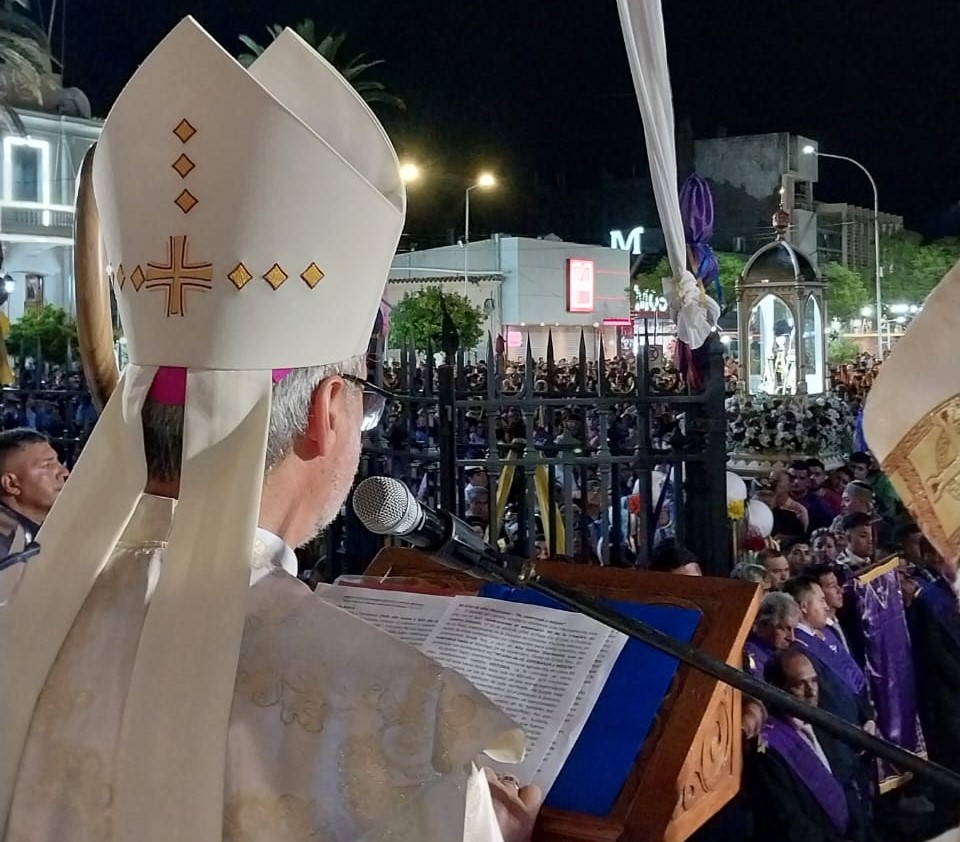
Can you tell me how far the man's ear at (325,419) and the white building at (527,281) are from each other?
2979 centimetres

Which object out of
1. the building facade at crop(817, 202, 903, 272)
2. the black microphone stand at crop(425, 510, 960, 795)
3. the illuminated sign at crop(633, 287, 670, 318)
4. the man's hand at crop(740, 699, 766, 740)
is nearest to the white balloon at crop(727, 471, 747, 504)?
the man's hand at crop(740, 699, 766, 740)

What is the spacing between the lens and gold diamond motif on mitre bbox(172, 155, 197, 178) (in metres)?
1.46

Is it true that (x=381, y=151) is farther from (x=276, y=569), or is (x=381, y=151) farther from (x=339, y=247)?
(x=276, y=569)

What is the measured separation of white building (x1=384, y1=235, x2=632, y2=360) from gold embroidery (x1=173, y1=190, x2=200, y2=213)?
29.8 meters

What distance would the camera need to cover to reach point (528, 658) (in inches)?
69.7

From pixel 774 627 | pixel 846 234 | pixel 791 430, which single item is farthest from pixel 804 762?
pixel 846 234

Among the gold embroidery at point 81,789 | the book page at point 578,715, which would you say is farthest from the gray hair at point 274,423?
the book page at point 578,715

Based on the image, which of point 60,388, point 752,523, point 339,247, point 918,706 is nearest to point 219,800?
point 339,247

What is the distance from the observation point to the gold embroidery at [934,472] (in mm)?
1055

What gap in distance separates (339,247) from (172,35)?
384 mm

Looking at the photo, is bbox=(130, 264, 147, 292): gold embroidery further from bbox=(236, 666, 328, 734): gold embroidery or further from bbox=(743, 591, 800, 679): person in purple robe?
bbox=(743, 591, 800, 679): person in purple robe

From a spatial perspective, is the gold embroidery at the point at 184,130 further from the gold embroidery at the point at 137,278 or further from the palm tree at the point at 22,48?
the palm tree at the point at 22,48

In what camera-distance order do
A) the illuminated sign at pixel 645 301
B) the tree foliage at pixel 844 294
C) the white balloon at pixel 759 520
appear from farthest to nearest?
the illuminated sign at pixel 645 301, the tree foliage at pixel 844 294, the white balloon at pixel 759 520

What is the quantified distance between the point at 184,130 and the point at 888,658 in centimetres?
341
